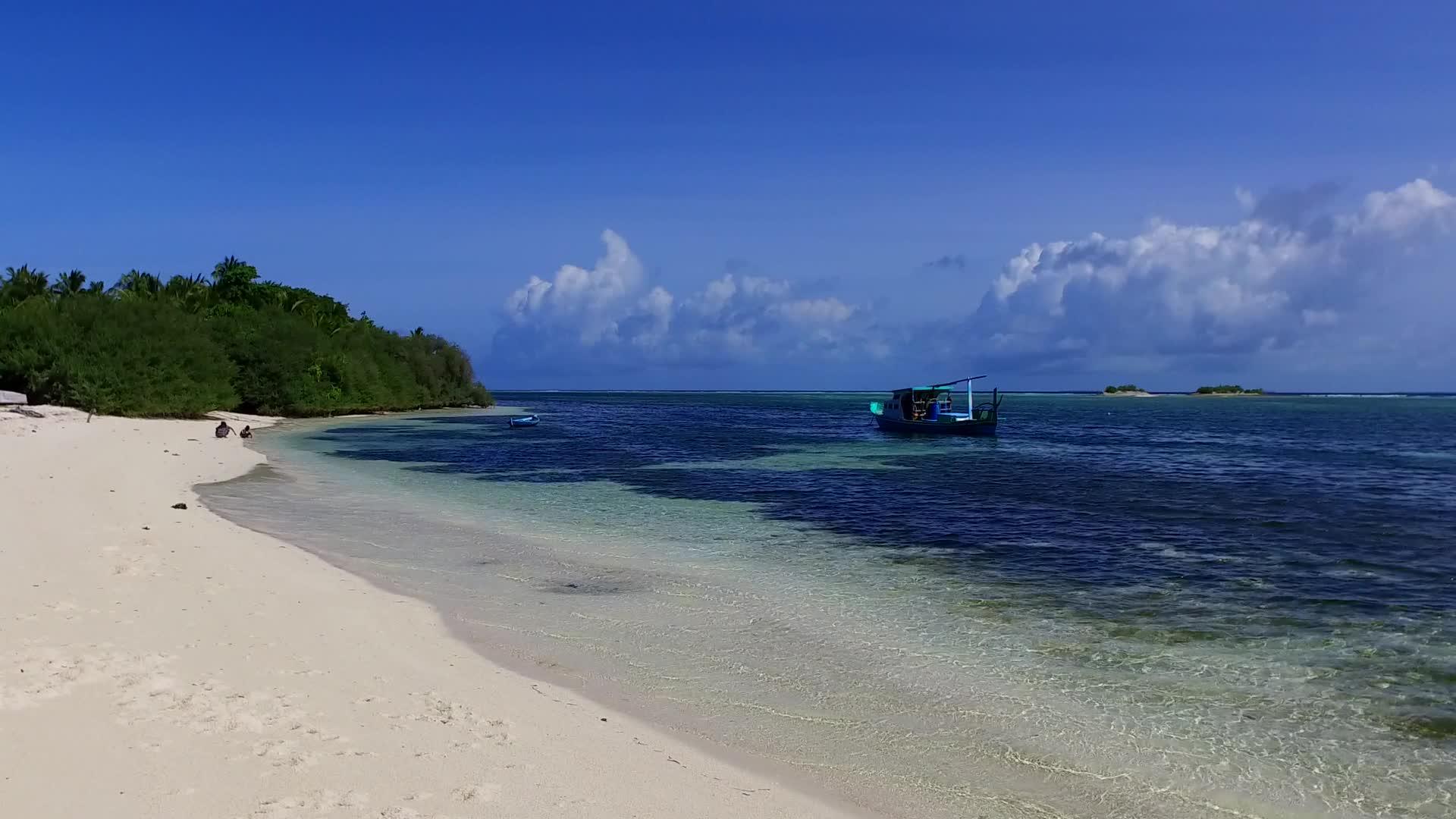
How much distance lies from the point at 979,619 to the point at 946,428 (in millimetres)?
49556

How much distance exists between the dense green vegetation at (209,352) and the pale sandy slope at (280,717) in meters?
48.8

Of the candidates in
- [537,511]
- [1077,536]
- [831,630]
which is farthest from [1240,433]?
[831,630]

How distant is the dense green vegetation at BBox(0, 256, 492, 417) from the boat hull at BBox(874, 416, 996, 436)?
48561 millimetres

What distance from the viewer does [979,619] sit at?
11656 millimetres

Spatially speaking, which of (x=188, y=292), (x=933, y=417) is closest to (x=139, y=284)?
(x=188, y=292)

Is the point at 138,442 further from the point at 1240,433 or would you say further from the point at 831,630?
the point at 1240,433

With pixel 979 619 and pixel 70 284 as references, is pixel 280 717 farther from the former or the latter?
pixel 70 284

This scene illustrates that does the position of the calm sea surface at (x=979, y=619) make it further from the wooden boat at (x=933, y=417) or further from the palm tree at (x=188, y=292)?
the palm tree at (x=188, y=292)

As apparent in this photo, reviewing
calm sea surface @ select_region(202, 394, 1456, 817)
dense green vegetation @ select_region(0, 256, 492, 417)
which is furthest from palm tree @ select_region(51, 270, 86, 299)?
calm sea surface @ select_region(202, 394, 1456, 817)

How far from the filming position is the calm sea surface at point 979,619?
6.98 metres

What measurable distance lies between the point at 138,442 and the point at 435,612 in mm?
31800

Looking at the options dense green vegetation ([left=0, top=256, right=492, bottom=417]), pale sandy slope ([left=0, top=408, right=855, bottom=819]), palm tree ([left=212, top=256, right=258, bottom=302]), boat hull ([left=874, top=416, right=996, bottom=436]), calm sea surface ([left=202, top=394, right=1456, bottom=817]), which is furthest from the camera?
palm tree ([left=212, top=256, right=258, bottom=302])

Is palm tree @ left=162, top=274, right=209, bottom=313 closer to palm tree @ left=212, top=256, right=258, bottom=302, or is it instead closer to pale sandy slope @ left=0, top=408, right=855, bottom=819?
palm tree @ left=212, top=256, right=258, bottom=302

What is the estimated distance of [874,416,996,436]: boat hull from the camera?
59.3 meters
